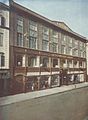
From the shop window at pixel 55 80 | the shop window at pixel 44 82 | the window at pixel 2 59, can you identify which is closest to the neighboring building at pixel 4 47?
the window at pixel 2 59

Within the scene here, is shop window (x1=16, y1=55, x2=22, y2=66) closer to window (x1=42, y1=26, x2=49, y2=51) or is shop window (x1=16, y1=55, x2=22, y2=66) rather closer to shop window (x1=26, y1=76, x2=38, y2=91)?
shop window (x1=26, y1=76, x2=38, y2=91)

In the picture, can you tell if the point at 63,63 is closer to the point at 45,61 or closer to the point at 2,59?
the point at 45,61

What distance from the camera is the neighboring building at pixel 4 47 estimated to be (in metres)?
1.66

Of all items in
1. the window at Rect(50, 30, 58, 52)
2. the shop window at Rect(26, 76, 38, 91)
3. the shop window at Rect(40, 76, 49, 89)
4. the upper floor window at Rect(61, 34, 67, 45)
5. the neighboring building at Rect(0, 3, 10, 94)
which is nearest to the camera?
the neighboring building at Rect(0, 3, 10, 94)

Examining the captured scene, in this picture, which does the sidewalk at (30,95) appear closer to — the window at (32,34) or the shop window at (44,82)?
the shop window at (44,82)

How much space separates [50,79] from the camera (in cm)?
204

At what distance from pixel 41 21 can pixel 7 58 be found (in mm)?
448

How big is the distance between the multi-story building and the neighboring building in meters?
0.03

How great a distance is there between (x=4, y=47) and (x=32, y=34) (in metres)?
0.28

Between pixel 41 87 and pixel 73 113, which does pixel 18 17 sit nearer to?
pixel 41 87

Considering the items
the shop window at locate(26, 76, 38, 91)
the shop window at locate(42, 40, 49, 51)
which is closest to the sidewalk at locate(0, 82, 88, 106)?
the shop window at locate(26, 76, 38, 91)

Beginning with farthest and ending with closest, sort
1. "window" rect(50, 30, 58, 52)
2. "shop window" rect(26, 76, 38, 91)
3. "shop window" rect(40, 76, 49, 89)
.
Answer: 1. "window" rect(50, 30, 58, 52)
2. "shop window" rect(40, 76, 49, 89)
3. "shop window" rect(26, 76, 38, 91)

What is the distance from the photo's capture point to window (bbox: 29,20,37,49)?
6.07 ft

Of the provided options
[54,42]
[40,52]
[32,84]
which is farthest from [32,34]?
[32,84]
